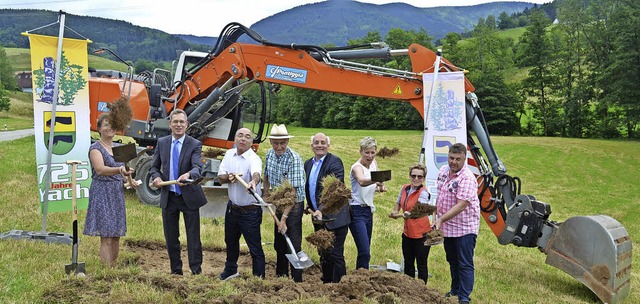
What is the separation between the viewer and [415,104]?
8508mm

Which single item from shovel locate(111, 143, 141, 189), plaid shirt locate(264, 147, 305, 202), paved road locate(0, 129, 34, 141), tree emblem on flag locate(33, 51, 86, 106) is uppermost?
tree emblem on flag locate(33, 51, 86, 106)

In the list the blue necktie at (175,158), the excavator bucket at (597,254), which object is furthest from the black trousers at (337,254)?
the excavator bucket at (597,254)

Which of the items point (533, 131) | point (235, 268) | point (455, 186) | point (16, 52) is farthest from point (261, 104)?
point (16, 52)

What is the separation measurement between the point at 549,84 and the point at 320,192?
52.7 metres

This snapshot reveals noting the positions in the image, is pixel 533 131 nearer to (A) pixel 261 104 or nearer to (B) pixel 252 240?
(A) pixel 261 104

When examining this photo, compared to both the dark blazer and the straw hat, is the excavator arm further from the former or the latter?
the straw hat

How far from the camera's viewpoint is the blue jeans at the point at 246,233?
250 inches

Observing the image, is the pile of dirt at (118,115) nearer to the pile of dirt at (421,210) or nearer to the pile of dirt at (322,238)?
the pile of dirt at (322,238)

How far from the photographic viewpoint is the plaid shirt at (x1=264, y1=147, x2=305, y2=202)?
6172 millimetres

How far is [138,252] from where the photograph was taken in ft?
25.7

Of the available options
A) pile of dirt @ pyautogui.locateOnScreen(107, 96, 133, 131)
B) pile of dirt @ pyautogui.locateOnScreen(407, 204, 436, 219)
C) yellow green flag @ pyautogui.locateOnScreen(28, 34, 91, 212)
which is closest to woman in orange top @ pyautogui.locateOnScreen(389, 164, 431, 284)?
pile of dirt @ pyautogui.locateOnScreen(407, 204, 436, 219)

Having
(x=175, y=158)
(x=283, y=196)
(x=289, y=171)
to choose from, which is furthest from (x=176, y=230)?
(x=289, y=171)

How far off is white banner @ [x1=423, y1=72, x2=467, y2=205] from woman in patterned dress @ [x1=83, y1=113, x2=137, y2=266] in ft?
12.5

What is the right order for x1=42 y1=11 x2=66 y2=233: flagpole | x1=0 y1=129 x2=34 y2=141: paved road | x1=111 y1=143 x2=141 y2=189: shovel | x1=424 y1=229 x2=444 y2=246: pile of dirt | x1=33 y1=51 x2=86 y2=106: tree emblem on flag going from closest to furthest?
x1=111 y1=143 x2=141 y2=189: shovel → x1=424 y1=229 x2=444 y2=246: pile of dirt → x1=42 y1=11 x2=66 y2=233: flagpole → x1=33 y1=51 x2=86 y2=106: tree emblem on flag → x1=0 y1=129 x2=34 y2=141: paved road
